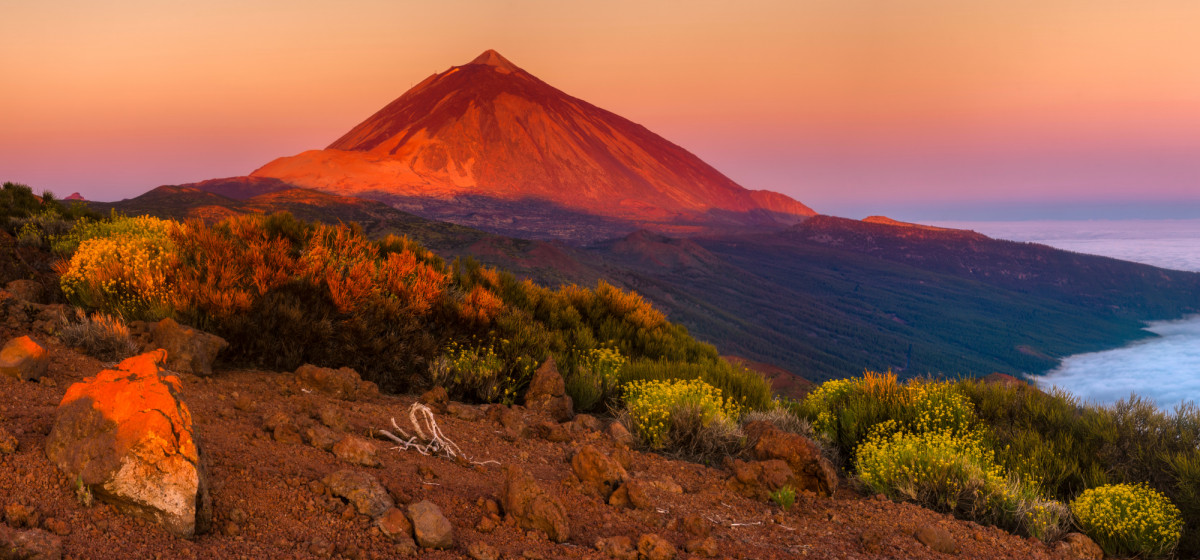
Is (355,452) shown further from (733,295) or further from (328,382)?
(733,295)

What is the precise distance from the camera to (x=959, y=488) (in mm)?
4934

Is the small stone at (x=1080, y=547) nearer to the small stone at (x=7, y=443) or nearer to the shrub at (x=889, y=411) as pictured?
the shrub at (x=889, y=411)

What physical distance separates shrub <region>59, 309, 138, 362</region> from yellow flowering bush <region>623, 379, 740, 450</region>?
3.95m

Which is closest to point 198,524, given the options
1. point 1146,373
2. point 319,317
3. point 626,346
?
point 319,317

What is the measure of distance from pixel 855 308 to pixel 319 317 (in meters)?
193

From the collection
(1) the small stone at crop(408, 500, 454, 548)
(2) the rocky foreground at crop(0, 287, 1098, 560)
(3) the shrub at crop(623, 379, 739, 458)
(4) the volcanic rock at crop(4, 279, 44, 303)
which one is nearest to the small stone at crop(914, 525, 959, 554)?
(2) the rocky foreground at crop(0, 287, 1098, 560)

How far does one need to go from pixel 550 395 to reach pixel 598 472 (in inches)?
86.1

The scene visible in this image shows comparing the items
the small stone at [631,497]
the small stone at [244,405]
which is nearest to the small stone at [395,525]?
the small stone at [631,497]

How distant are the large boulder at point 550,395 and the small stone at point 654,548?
285cm

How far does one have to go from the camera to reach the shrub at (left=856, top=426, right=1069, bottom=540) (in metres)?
4.77

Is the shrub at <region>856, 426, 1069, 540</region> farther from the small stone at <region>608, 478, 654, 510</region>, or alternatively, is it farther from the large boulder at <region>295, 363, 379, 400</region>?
the large boulder at <region>295, 363, 379, 400</region>

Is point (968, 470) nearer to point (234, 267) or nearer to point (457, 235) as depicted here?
point (234, 267)

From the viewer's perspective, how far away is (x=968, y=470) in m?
5.00

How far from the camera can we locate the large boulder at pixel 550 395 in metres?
5.96
